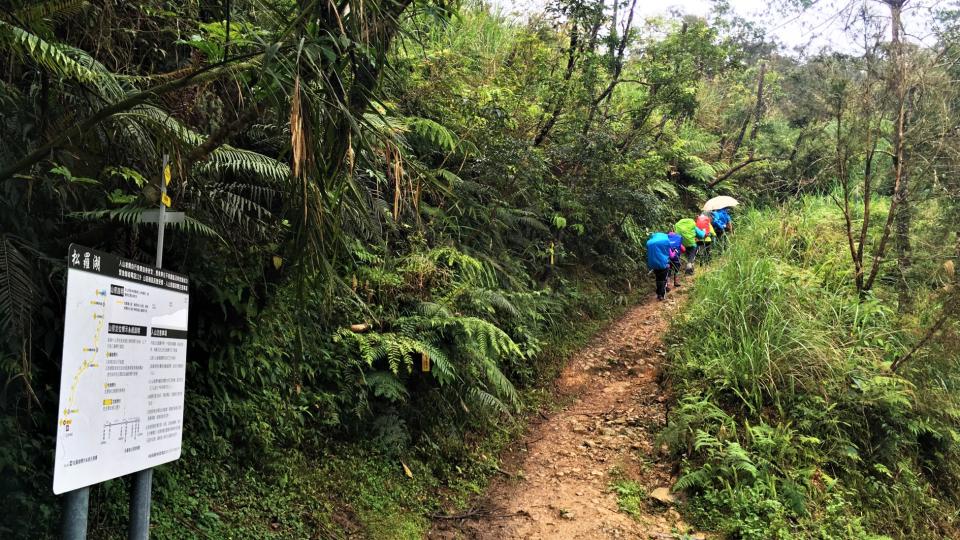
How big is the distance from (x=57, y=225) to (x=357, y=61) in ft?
6.56

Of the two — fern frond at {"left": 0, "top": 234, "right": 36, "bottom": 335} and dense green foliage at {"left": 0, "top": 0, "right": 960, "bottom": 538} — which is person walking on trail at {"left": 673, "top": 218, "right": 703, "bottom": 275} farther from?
fern frond at {"left": 0, "top": 234, "right": 36, "bottom": 335}

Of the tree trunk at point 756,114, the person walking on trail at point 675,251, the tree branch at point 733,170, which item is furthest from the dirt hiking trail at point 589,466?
the tree trunk at point 756,114

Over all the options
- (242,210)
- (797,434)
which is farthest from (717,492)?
(242,210)

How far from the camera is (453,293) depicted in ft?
20.3

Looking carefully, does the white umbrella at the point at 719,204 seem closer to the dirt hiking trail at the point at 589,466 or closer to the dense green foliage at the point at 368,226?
the dense green foliage at the point at 368,226

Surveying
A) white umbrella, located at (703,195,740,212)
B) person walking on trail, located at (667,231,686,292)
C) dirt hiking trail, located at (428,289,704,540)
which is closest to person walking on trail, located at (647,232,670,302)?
person walking on trail, located at (667,231,686,292)

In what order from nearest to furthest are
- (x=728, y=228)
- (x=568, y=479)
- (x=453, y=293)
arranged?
1. (x=568, y=479)
2. (x=453, y=293)
3. (x=728, y=228)

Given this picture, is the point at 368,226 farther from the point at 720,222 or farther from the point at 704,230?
the point at 720,222

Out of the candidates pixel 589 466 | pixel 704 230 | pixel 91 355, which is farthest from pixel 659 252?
pixel 91 355

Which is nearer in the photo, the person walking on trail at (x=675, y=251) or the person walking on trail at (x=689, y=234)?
the person walking on trail at (x=675, y=251)

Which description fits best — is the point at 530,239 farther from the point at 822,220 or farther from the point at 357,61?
the point at 357,61

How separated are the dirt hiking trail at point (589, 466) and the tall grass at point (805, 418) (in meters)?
0.39

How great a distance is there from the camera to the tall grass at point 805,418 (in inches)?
205

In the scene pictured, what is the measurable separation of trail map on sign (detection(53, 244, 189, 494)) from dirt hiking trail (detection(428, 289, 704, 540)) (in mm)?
3005
